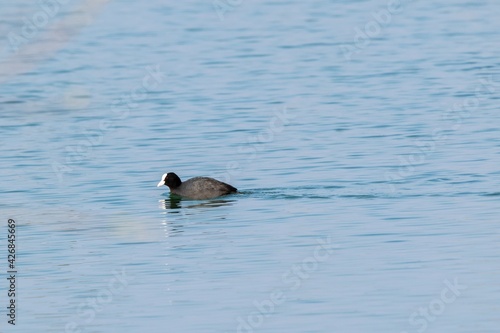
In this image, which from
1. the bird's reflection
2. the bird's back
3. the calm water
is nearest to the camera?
the calm water

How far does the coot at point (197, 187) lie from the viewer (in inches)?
985

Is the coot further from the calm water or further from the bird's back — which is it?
the calm water

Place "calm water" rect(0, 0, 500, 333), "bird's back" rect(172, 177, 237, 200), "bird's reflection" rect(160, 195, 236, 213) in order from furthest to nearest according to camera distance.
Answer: "bird's back" rect(172, 177, 237, 200) → "bird's reflection" rect(160, 195, 236, 213) → "calm water" rect(0, 0, 500, 333)

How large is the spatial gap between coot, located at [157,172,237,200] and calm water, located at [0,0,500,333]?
0.87 ft

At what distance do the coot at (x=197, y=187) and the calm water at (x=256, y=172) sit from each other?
→ 0.87 feet

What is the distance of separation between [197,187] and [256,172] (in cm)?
258

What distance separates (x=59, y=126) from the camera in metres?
34.4

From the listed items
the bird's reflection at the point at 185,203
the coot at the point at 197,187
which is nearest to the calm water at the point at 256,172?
the bird's reflection at the point at 185,203

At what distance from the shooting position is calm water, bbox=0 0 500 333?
55.1ft

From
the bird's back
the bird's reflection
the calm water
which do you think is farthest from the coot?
the calm water

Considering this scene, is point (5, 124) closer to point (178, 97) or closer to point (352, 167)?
Result: point (178, 97)

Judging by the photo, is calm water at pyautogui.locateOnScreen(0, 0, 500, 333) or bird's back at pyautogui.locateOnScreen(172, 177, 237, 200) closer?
calm water at pyautogui.locateOnScreen(0, 0, 500, 333)

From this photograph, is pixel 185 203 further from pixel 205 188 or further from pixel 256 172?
pixel 256 172

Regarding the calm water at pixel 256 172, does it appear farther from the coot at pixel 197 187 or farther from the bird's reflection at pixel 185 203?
the coot at pixel 197 187
